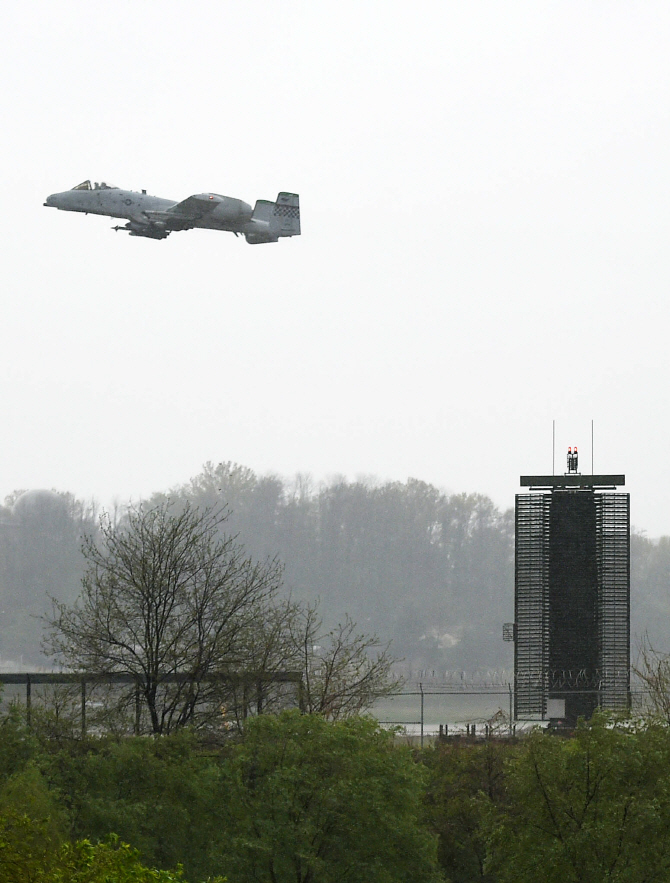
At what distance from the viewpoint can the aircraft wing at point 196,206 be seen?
59000 millimetres

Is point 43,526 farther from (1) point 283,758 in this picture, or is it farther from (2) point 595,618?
(1) point 283,758

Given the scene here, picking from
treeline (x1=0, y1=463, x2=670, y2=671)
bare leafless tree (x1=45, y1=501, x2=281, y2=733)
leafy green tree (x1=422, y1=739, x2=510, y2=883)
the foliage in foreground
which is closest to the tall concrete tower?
bare leafless tree (x1=45, y1=501, x2=281, y2=733)

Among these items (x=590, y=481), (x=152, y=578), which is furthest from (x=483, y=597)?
(x=152, y=578)

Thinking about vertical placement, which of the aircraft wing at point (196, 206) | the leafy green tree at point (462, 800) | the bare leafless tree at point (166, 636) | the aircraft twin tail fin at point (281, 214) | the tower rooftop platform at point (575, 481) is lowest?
the leafy green tree at point (462, 800)

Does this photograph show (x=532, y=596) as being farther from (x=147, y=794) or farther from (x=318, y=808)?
(x=318, y=808)

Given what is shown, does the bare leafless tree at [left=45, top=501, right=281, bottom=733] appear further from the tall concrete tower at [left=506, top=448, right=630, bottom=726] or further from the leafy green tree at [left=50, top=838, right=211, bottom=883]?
the leafy green tree at [left=50, top=838, right=211, bottom=883]

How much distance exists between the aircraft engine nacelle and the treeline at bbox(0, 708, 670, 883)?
33.8 meters

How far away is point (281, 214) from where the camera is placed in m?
68.0

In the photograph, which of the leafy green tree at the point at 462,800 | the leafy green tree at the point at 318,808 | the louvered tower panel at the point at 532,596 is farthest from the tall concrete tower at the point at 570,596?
the leafy green tree at the point at 318,808

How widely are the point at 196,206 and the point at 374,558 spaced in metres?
100.0

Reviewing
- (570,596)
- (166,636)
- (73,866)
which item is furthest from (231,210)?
(73,866)

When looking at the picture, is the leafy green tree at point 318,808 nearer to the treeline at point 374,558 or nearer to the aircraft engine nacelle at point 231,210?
the aircraft engine nacelle at point 231,210

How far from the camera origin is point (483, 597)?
15088 cm

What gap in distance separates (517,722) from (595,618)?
615 centimetres
